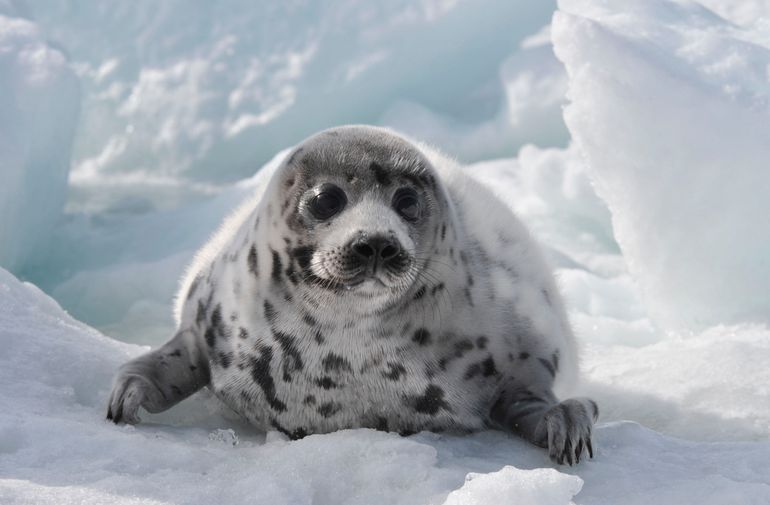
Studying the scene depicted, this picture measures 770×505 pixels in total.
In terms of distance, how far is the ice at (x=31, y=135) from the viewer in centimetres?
521

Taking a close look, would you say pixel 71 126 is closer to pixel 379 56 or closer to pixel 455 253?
pixel 379 56

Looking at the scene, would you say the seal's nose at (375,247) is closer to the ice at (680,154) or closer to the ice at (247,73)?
the ice at (680,154)

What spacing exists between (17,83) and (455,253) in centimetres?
359

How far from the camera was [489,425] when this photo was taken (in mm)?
2732

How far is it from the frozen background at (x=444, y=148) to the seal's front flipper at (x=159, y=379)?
101mm

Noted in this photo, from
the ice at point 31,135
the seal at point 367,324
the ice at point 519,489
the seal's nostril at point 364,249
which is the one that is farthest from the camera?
the ice at point 31,135

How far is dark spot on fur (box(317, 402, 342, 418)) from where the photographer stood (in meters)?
2.62

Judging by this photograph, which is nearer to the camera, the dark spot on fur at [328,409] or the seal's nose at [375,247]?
the seal's nose at [375,247]

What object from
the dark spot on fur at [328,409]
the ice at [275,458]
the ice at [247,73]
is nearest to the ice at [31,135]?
the ice at [247,73]

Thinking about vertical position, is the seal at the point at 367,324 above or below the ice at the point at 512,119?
below

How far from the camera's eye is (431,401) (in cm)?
264

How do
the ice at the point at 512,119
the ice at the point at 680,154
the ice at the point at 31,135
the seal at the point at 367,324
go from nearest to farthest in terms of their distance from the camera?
the seal at the point at 367,324 → the ice at the point at 680,154 → the ice at the point at 31,135 → the ice at the point at 512,119

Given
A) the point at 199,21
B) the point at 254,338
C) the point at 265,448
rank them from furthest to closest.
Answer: the point at 199,21 → the point at 254,338 → the point at 265,448

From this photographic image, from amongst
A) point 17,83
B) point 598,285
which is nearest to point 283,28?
point 17,83
